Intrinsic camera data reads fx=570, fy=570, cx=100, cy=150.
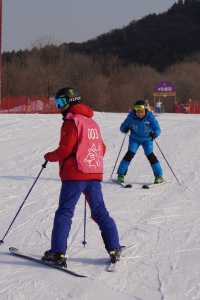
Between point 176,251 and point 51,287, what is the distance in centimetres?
151

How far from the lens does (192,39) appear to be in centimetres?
12119

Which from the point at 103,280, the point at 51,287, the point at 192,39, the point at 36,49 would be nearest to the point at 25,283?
the point at 51,287

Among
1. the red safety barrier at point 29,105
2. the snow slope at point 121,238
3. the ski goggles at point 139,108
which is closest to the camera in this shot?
the snow slope at point 121,238

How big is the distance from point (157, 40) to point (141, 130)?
380 feet

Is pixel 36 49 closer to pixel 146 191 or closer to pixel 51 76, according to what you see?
pixel 51 76

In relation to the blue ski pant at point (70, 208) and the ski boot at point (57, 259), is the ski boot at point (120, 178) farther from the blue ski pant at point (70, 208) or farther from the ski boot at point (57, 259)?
the ski boot at point (57, 259)

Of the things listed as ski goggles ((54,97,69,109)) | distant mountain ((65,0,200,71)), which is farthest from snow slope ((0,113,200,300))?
distant mountain ((65,0,200,71))

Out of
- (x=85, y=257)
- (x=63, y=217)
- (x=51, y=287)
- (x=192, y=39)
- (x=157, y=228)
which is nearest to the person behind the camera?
(x=51, y=287)

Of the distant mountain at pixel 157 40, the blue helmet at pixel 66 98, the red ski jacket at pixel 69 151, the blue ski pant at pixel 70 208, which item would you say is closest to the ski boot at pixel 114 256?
the blue ski pant at pixel 70 208

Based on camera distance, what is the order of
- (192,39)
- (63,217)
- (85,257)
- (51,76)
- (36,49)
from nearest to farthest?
(63,217) → (85,257) → (51,76) → (36,49) → (192,39)

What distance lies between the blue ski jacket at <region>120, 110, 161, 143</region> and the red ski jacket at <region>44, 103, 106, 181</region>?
4423 mm

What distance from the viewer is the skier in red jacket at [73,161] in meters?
4.73

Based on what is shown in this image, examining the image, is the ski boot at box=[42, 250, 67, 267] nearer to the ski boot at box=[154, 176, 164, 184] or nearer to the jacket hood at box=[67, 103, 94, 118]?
the jacket hood at box=[67, 103, 94, 118]

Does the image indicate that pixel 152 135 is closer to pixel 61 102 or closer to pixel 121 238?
pixel 121 238
